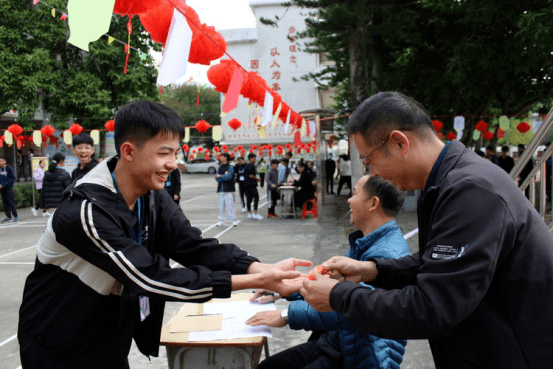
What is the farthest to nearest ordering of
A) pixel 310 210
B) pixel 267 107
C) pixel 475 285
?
pixel 310 210 → pixel 267 107 → pixel 475 285

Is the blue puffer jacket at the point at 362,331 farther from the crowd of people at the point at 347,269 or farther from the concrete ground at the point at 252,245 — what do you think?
the concrete ground at the point at 252,245

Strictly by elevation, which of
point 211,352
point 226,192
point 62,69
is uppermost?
point 62,69

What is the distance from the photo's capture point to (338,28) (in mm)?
11477

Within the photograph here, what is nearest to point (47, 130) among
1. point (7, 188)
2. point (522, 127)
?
point (7, 188)

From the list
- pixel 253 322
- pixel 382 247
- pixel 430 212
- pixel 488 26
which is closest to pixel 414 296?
pixel 430 212

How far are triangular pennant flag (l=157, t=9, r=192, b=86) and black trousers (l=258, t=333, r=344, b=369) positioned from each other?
1.98 m

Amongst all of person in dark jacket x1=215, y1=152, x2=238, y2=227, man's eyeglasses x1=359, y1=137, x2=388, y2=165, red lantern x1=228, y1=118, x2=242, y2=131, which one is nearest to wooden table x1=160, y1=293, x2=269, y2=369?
man's eyeglasses x1=359, y1=137, x2=388, y2=165

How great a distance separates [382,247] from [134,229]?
4.03 ft

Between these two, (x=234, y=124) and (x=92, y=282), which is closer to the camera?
(x=92, y=282)

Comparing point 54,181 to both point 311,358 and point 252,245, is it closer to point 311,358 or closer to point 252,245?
point 252,245

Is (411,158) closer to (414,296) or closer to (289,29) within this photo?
(414,296)

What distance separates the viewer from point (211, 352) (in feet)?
7.72

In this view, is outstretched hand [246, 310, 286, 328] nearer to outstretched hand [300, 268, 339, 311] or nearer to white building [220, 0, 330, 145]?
outstretched hand [300, 268, 339, 311]

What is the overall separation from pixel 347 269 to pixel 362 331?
0.31 meters
